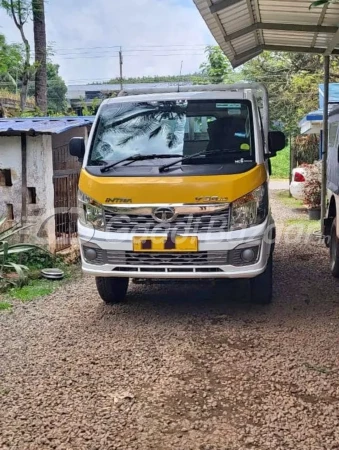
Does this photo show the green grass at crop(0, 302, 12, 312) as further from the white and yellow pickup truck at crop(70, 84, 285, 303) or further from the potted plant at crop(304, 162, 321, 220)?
the potted plant at crop(304, 162, 321, 220)

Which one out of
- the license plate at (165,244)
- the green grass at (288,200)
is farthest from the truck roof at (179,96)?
the green grass at (288,200)

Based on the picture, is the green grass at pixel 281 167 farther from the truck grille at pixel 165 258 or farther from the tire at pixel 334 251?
the truck grille at pixel 165 258

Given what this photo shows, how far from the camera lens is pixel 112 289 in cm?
632

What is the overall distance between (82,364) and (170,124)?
2.75 metres

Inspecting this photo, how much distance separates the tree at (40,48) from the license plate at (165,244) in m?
11.2

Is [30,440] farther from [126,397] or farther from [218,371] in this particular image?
[218,371]

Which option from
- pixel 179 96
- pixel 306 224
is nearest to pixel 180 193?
pixel 179 96

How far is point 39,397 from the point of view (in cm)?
409

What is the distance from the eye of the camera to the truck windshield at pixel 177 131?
579 centimetres

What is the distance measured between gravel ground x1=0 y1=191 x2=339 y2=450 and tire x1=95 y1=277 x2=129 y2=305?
12 centimetres

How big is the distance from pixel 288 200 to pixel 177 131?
12.0 m

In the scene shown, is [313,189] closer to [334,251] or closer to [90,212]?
[334,251]

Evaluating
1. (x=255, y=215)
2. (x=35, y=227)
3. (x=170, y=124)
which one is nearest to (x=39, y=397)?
(x=255, y=215)

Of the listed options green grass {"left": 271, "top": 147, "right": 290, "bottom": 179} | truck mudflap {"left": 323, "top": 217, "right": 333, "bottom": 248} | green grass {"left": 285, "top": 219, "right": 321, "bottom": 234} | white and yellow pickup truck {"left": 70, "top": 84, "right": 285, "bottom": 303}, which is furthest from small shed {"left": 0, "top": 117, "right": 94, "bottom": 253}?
green grass {"left": 271, "top": 147, "right": 290, "bottom": 179}
